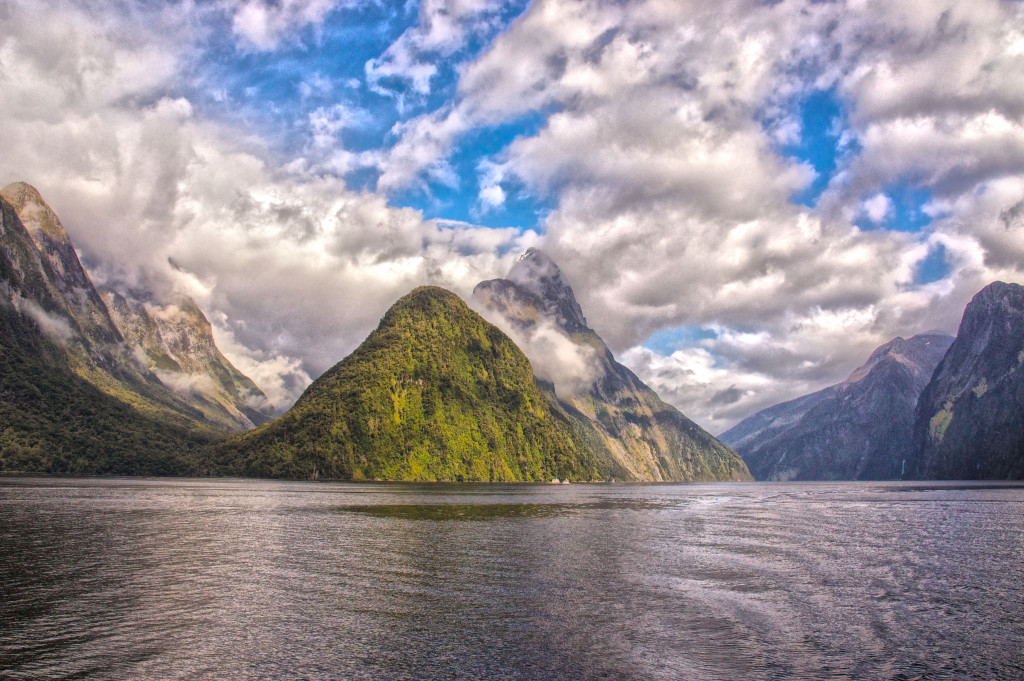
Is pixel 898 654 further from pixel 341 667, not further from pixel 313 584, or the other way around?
pixel 313 584

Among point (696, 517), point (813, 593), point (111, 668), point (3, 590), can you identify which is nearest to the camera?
point (111, 668)

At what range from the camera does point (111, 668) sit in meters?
23.1

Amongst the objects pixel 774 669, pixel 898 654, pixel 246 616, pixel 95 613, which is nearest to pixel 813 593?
pixel 898 654

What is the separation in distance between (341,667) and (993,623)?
34.6m

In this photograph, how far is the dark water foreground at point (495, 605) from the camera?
24719mm

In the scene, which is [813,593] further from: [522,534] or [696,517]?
[696,517]

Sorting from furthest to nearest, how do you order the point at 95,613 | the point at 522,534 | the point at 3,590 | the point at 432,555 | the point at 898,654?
the point at 522,534 < the point at 432,555 < the point at 3,590 < the point at 95,613 < the point at 898,654

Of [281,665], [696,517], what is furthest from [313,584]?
[696,517]

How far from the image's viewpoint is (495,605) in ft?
115

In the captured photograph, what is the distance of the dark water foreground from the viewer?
24.7m

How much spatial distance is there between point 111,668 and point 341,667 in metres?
8.68

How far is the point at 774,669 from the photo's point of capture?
24516 millimetres

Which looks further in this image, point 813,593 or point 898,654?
point 813,593

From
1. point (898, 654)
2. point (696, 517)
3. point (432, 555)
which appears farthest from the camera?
point (696, 517)
